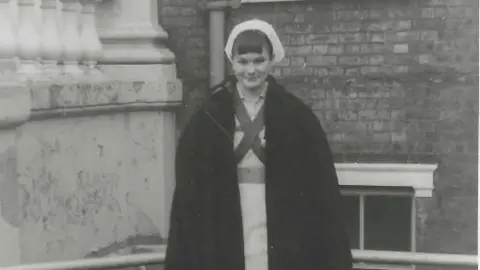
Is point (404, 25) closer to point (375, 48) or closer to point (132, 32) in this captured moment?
point (375, 48)

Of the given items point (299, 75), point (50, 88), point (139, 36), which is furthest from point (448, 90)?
point (50, 88)

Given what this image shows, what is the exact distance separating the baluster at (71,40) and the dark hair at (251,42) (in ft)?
5.15

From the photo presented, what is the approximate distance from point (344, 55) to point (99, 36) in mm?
1145

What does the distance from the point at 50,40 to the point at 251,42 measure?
1.56 m

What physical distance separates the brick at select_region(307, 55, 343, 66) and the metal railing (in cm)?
153

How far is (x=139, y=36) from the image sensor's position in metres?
4.44

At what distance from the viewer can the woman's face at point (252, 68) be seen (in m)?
2.69

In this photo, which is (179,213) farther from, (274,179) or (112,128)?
(112,128)

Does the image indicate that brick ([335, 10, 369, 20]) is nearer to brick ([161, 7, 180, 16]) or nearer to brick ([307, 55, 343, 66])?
brick ([307, 55, 343, 66])

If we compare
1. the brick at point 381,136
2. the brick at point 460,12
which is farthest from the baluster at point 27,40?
the brick at point 460,12

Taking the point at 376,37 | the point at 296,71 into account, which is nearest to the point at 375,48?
the point at 376,37

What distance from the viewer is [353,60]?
165 inches

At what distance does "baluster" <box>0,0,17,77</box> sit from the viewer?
3752mm

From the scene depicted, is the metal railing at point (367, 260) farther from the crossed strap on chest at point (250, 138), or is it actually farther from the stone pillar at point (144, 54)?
the stone pillar at point (144, 54)
